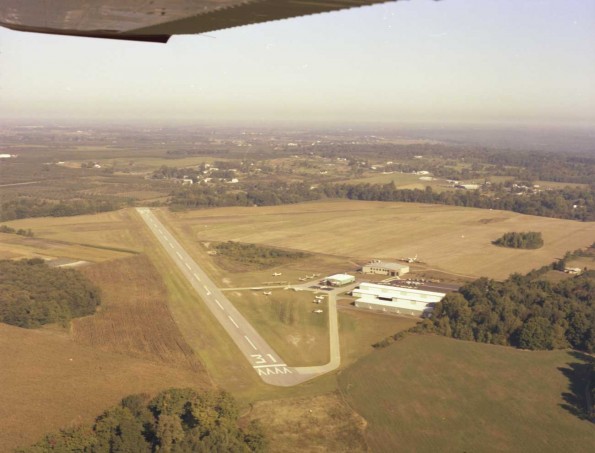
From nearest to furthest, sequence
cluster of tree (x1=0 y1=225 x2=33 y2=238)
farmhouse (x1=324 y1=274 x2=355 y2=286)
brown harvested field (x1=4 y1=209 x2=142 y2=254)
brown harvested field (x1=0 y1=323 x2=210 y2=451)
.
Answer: brown harvested field (x1=0 y1=323 x2=210 y2=451)
farmhouse (x1=324 y1=274 x2=355 y2=286)
brown harvested field (x1=4 y1=209 x2=142 y2=254)
cluster of tree (x1=0 y1=225 x2=33 y2=238)

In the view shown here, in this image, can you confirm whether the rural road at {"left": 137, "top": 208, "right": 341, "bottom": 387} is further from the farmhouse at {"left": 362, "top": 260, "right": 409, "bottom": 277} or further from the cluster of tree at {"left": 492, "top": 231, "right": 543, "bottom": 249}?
the cluster of tree at {"left": 492, "top": 231, "right": 543, "bottom": 249}

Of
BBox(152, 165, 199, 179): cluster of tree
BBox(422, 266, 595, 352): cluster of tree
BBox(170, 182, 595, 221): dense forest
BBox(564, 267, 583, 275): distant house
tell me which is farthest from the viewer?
BBox(152, 165, 199, 179): cluster of tree

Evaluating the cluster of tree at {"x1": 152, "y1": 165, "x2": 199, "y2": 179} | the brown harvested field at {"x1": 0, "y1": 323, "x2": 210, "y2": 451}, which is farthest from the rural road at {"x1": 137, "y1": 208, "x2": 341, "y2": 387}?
the cluster of tree at {"x1": 152, "y1": 165, "x2": 199, "y2": 179}

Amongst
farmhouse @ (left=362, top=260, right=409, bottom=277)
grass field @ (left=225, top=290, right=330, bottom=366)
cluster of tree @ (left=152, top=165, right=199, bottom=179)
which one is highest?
cluster of tree @ (left=152, top=165, right=199, bottom=179)

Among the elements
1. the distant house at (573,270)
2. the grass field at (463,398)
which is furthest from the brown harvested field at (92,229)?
the distant house at (573,270)

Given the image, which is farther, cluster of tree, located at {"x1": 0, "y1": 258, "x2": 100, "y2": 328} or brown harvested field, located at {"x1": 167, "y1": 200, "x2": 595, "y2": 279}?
brown harvested field, located at {"x1": 167, "y1": 200, "x2": 595, "y2": 279}

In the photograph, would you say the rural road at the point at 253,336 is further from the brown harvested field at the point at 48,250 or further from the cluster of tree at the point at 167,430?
the brown harvested field at the point at 48,250

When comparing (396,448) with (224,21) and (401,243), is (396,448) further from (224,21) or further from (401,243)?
(401,243)
